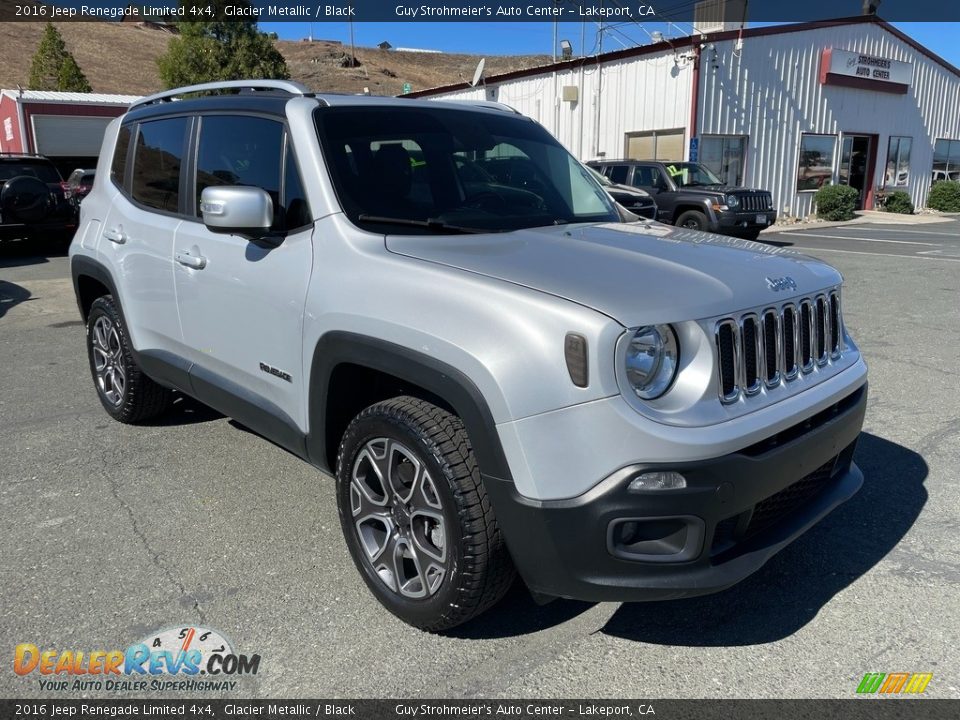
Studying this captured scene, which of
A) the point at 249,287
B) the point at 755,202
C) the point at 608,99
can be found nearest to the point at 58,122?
the point at 608,99

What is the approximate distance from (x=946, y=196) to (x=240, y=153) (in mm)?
30947

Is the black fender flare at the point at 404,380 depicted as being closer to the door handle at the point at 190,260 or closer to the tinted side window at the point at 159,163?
the door handle at the point at 190,260

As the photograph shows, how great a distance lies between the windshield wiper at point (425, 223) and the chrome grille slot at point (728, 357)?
113 cm

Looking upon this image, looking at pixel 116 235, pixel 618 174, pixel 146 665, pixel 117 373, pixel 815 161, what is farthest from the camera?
pixel 815 161

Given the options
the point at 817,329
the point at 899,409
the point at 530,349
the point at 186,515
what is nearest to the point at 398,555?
the point at 530,349

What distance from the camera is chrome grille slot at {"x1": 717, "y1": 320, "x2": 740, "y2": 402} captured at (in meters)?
2.42

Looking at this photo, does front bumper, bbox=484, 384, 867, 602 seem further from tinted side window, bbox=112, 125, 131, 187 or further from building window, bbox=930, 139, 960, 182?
building window, bbox=930, 139, 960, 182

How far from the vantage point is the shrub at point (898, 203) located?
26547 millimetres

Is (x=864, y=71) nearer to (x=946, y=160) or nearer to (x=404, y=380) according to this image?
(x=946, y=160)

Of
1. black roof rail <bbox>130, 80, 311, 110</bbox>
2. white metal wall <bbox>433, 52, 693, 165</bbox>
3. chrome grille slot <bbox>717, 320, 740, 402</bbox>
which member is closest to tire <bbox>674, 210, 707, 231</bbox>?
white metal wall <bbox>433, 52, 693, 165</bbox>

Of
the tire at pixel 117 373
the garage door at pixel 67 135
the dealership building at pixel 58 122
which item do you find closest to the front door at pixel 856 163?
the dealership building at pixel 58 122

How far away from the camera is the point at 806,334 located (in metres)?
2.86

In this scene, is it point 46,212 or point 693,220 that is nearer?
point 46,212

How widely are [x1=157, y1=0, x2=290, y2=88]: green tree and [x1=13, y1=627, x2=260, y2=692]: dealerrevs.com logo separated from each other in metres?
30.5
